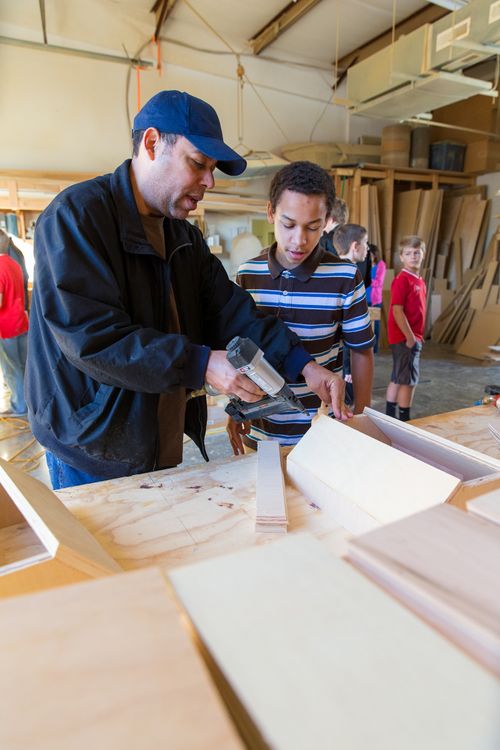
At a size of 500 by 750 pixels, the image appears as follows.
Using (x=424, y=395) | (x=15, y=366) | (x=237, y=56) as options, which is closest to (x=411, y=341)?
(x=424, y=395)

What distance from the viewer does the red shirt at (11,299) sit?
4457 millimetres

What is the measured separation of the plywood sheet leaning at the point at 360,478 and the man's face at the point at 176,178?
2.55ft

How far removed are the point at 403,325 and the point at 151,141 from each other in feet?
10.6

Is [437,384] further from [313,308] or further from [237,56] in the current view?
[237,56]

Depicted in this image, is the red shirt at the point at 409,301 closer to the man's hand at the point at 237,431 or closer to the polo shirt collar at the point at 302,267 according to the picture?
the polo shirt collar at the point at 302,267

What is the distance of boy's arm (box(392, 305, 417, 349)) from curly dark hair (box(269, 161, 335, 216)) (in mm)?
2539

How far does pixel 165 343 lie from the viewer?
1.20 m

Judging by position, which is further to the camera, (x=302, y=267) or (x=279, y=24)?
(x=279, y=24)

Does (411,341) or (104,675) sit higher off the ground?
(104,675)

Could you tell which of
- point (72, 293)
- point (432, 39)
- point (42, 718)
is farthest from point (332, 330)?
point (432, 39)

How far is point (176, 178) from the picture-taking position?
4.44 feet

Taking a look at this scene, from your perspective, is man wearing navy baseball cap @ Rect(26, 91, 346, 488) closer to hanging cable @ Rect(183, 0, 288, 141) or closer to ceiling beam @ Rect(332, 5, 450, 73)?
hanging cable @ Rect(183, 0, 288, 141)

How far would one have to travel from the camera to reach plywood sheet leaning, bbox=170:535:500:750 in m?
0.35

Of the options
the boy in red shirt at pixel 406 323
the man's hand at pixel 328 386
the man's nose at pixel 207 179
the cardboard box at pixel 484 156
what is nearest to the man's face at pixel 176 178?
the man's nose at pixel 207 179
